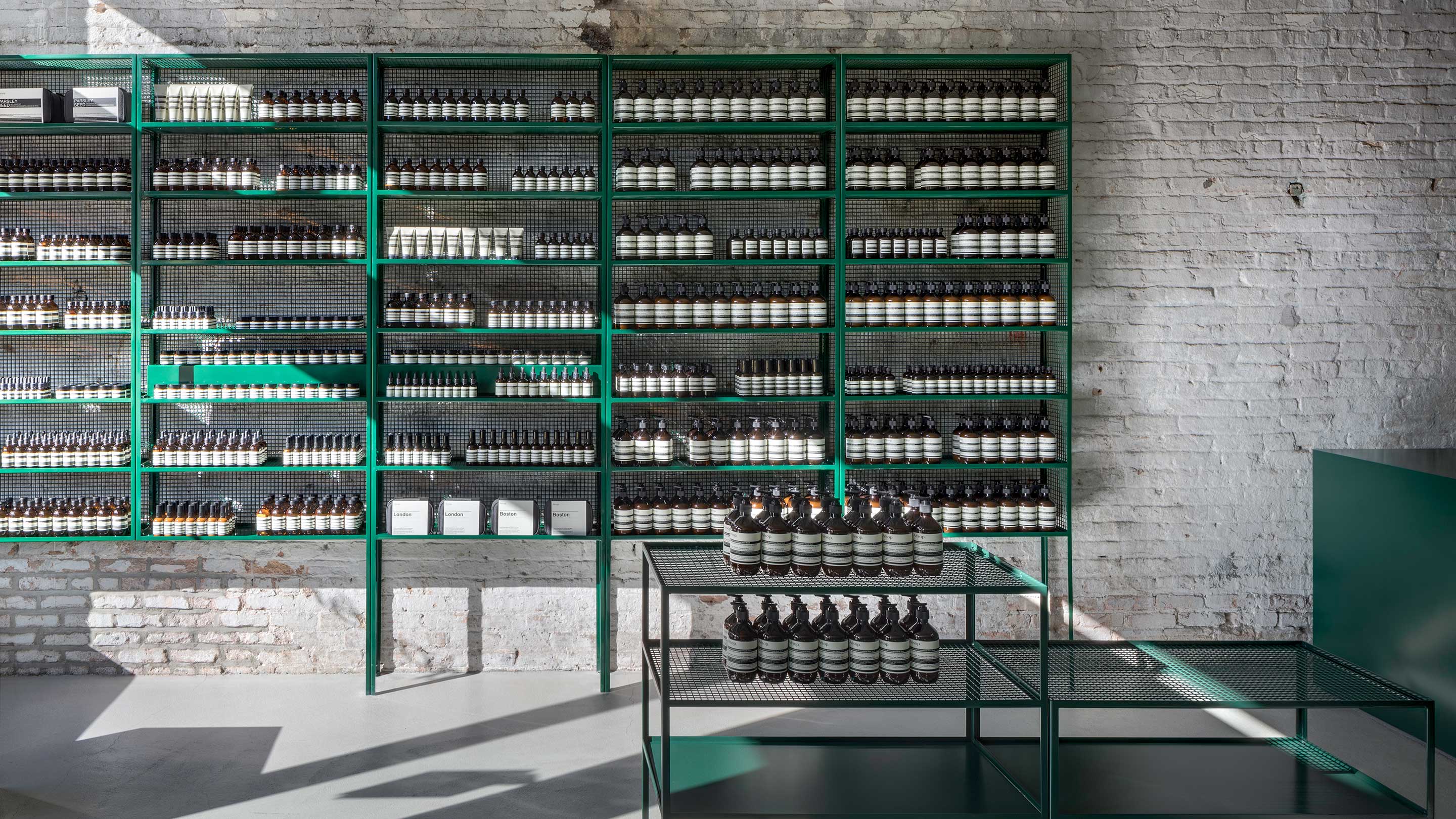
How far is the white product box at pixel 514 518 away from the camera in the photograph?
505 cm

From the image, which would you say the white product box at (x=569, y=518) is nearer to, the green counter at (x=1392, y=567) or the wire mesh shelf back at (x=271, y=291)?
the wire mesh shelf back at (x=271, y=291)

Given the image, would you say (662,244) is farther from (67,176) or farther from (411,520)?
(67,176)

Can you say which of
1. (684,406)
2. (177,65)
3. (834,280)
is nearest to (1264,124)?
(834,280)

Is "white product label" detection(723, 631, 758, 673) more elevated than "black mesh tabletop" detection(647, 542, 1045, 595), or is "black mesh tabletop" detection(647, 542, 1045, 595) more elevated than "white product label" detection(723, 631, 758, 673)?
"black mesh tabletop" detection(647, 542, 1045, 595)

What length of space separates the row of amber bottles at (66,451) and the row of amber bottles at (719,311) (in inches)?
101

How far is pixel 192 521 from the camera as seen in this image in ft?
16.5

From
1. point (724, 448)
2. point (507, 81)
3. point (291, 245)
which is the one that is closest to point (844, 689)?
point (724, 448)

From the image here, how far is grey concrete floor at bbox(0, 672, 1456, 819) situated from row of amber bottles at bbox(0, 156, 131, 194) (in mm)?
2466

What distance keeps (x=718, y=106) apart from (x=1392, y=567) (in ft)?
12.3

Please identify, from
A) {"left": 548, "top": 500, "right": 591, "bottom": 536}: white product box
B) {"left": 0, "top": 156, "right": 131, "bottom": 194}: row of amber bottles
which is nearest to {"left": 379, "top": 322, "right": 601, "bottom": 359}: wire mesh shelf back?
{"left": 548, "top": 500, "right": 591, "bottom": 536}: white product box

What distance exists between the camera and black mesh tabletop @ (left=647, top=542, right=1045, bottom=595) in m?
2.90

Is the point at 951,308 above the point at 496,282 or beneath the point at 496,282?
beneath

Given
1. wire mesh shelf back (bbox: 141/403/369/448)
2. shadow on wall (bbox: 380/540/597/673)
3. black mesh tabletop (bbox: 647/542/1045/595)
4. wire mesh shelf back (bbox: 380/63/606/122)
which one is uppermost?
wire mesh shelf back (bbox: 380/63/606/122)

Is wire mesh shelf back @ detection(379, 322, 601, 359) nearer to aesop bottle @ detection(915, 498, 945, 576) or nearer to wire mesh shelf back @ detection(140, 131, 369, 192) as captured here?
wire mesh shelf back @ detection(140, 131, 369, 192)
